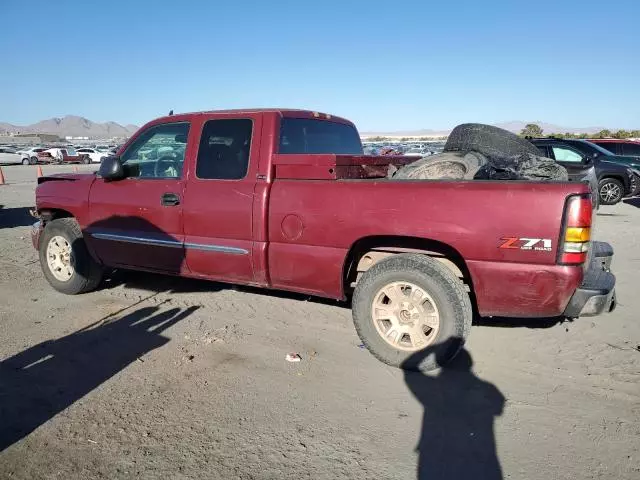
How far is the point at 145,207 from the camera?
4.68 meters

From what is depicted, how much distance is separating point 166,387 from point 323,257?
145 centimetres

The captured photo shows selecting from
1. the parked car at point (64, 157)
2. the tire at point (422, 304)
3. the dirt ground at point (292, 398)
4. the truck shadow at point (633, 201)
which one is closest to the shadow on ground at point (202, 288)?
the dirt ground at point (292, 398)

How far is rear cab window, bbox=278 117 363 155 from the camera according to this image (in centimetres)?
444

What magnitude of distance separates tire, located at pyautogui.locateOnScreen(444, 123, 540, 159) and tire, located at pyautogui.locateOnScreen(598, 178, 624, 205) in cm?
1054

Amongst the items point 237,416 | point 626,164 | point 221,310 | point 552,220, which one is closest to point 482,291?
point 552,220

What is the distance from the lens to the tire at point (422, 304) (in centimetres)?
345

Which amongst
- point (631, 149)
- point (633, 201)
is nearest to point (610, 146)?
point (631, 149)

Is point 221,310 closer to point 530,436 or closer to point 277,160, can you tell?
point 277,160

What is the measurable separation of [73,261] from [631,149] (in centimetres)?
1590

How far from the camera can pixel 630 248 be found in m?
7.80

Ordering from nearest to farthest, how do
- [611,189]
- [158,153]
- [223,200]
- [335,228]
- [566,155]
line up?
[335,228], [223,200], [158,153], [566,155], [611,189]

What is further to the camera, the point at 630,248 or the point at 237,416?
the point at 630,248

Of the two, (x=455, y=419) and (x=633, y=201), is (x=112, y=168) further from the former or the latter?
(x=633, y=201)

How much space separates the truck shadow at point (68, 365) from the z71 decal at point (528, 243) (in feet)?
9.22
